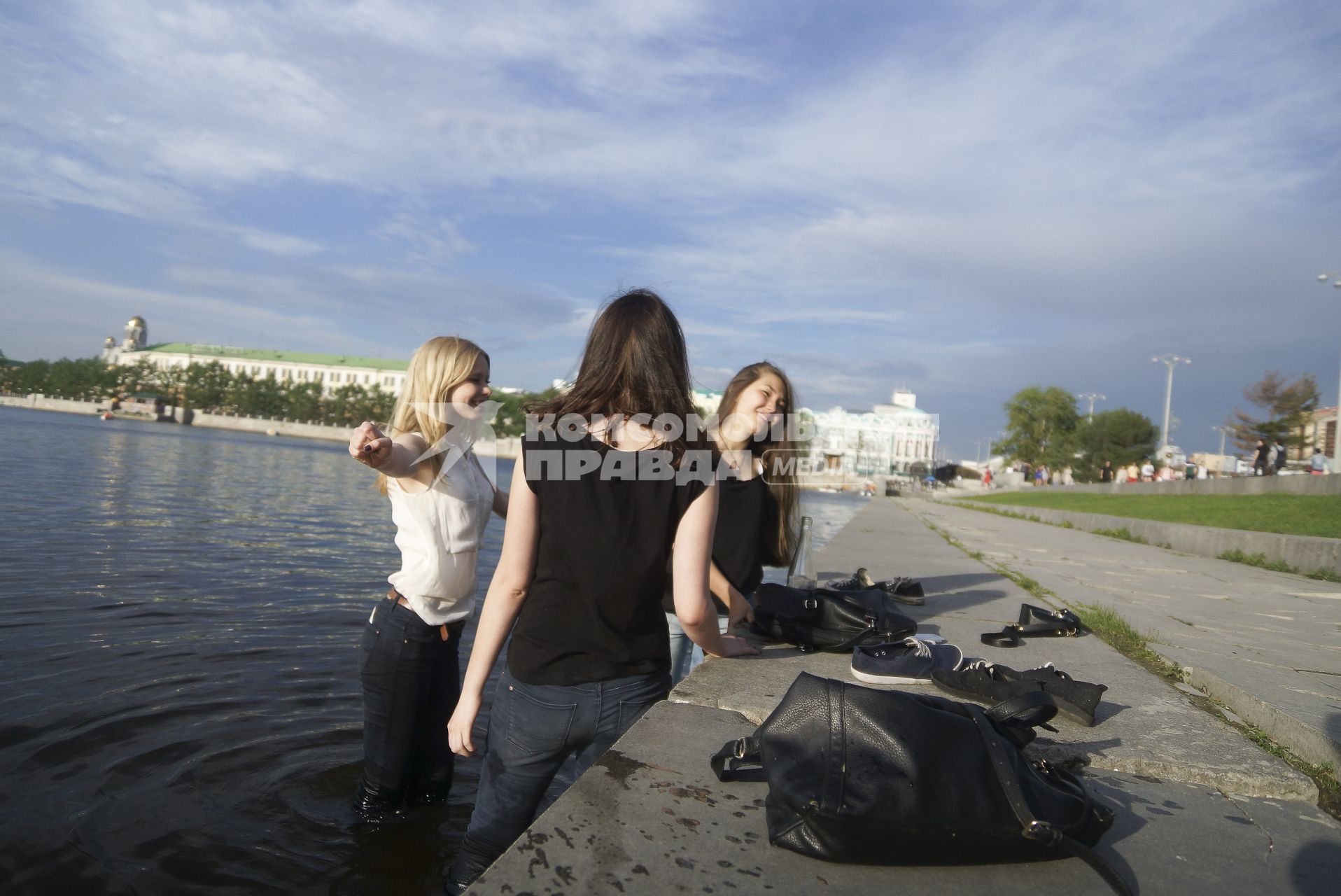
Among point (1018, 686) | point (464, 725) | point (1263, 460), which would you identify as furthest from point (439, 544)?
point (1263, 460)

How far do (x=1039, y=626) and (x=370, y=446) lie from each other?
3.36 m

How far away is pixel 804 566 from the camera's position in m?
5.03

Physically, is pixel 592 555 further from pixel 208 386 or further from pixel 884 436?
pixel 884 436

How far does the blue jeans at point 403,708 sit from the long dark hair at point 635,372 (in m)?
1.25

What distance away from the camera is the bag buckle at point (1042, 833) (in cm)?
155

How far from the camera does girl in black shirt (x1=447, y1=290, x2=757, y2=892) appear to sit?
2064 mm

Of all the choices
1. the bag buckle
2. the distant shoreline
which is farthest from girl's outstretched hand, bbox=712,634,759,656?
the distant shoreline

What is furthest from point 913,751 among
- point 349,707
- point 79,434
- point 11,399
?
point 11,399

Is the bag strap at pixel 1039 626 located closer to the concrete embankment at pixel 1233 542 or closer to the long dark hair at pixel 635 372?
the long dark hair at pixel 635 372

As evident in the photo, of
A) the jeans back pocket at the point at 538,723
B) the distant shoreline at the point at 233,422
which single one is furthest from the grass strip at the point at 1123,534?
the distant shoreline at the point at 233,422

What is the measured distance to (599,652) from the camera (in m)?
2.12

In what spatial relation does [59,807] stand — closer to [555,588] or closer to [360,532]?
[555,588]

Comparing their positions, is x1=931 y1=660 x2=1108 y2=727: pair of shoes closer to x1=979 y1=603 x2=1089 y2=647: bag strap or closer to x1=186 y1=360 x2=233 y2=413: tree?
x1=979 y1=603 x2=1089 y2=647: bag strap

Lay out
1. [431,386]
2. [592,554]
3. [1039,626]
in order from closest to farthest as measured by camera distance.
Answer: [592,554], [431,386], [1039,626]
